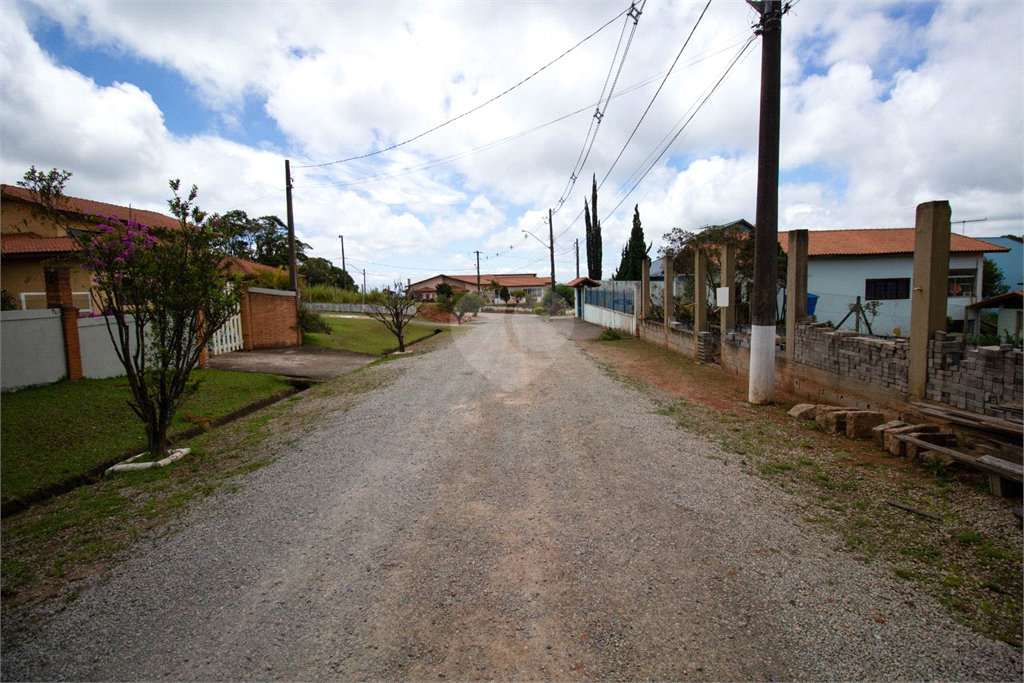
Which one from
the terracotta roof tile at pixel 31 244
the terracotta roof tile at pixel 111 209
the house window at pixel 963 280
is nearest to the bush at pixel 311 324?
the terracotta roof tile at pixel 111 209

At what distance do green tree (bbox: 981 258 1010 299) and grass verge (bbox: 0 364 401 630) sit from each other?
3215 cm

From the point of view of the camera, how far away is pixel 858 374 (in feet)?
24.6

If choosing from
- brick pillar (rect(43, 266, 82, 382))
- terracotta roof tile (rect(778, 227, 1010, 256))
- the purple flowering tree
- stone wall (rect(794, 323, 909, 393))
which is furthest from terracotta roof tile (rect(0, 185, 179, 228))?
terracotta roof tile (rect(778, 227, 1010, 256))

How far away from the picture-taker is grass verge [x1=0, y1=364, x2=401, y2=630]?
3.53 meters

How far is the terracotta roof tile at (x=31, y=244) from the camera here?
65.7ft

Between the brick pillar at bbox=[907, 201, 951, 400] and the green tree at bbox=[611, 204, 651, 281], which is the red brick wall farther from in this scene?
the green tree at bbox=[611, 204, 651, 281]

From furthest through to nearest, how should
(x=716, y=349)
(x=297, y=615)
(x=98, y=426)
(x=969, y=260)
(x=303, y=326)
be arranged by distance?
(x=969, y=260)
(x=303, y=326)
(x=716, y=349)
(x=98, y=426)
(x=297, y=615)

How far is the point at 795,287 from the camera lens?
30.3 ft

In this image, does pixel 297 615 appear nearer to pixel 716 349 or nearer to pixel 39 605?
pixel 39 605

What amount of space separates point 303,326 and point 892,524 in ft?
63.3

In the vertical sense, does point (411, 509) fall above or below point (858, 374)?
below

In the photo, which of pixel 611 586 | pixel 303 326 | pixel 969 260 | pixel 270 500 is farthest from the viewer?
pixel 969 260

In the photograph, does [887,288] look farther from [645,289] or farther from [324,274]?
[324,274]

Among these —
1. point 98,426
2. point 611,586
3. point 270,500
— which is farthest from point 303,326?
point 611,586
